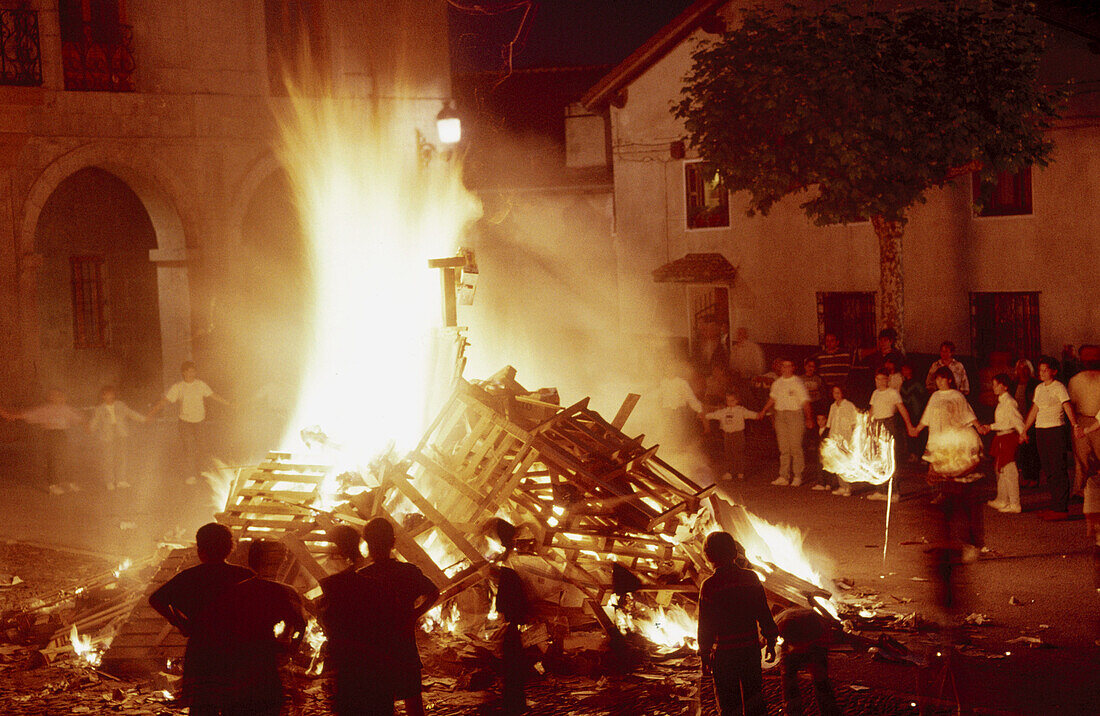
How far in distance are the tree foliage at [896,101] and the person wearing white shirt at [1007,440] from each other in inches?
219

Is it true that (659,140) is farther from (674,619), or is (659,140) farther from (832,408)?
(674,619)

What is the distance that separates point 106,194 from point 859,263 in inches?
600

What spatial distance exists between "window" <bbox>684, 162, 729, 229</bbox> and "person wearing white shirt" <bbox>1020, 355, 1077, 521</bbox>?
49.9ft

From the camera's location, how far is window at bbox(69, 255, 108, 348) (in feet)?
68.9

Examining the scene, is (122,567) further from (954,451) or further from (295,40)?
(295,40)

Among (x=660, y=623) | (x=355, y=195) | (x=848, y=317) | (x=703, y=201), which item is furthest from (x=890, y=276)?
(x=660, y=623)

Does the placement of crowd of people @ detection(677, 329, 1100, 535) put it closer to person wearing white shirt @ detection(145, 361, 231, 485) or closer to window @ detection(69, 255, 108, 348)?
person wearing white shirt @ detection(145, 361, 231, 485)

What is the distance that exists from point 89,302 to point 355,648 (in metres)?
17.3

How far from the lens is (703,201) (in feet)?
94.3

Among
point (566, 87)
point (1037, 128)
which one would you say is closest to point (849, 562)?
point (1037, 128)

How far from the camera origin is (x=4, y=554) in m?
12.3

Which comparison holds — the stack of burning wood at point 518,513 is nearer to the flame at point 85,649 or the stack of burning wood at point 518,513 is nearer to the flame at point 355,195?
the flame at point 85,649

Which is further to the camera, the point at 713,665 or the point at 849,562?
the point at 849,562

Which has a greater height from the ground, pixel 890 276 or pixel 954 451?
pixel 890 276
